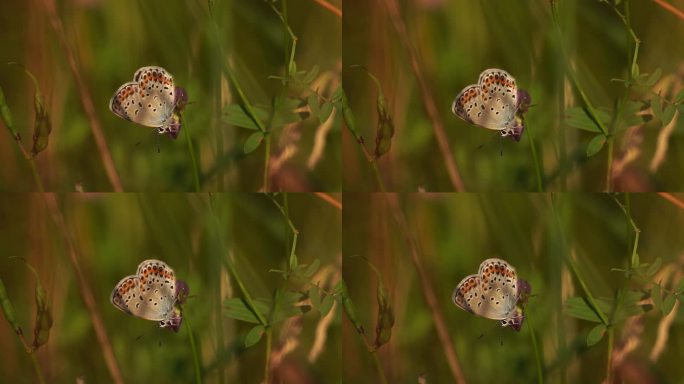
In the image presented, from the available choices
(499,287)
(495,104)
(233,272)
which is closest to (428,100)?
(495,104)

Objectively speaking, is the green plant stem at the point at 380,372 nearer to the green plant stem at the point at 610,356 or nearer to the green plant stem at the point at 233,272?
the green plant stem at the point at 233,272

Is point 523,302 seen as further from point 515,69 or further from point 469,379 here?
point 515,69

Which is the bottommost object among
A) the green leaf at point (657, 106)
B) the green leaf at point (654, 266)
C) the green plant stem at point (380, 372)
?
the green plant stem at point (380, 372)

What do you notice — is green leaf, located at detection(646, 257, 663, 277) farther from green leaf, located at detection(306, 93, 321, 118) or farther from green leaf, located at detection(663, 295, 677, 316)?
green leaf, located at detection(306, 93, 321, 118)

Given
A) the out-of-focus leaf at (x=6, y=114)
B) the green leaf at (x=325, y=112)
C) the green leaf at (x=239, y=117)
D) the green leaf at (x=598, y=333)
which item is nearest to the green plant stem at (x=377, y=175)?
the green leaf at (x=325, y=112)

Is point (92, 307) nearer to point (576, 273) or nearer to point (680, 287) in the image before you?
point (576, 273)

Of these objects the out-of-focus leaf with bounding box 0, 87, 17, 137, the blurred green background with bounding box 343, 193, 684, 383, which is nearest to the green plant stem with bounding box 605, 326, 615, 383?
the blurred green background with bounding box 343, 193, 684, 383

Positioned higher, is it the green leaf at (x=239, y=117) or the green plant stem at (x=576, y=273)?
the green leaf at (x=239, y=117)
